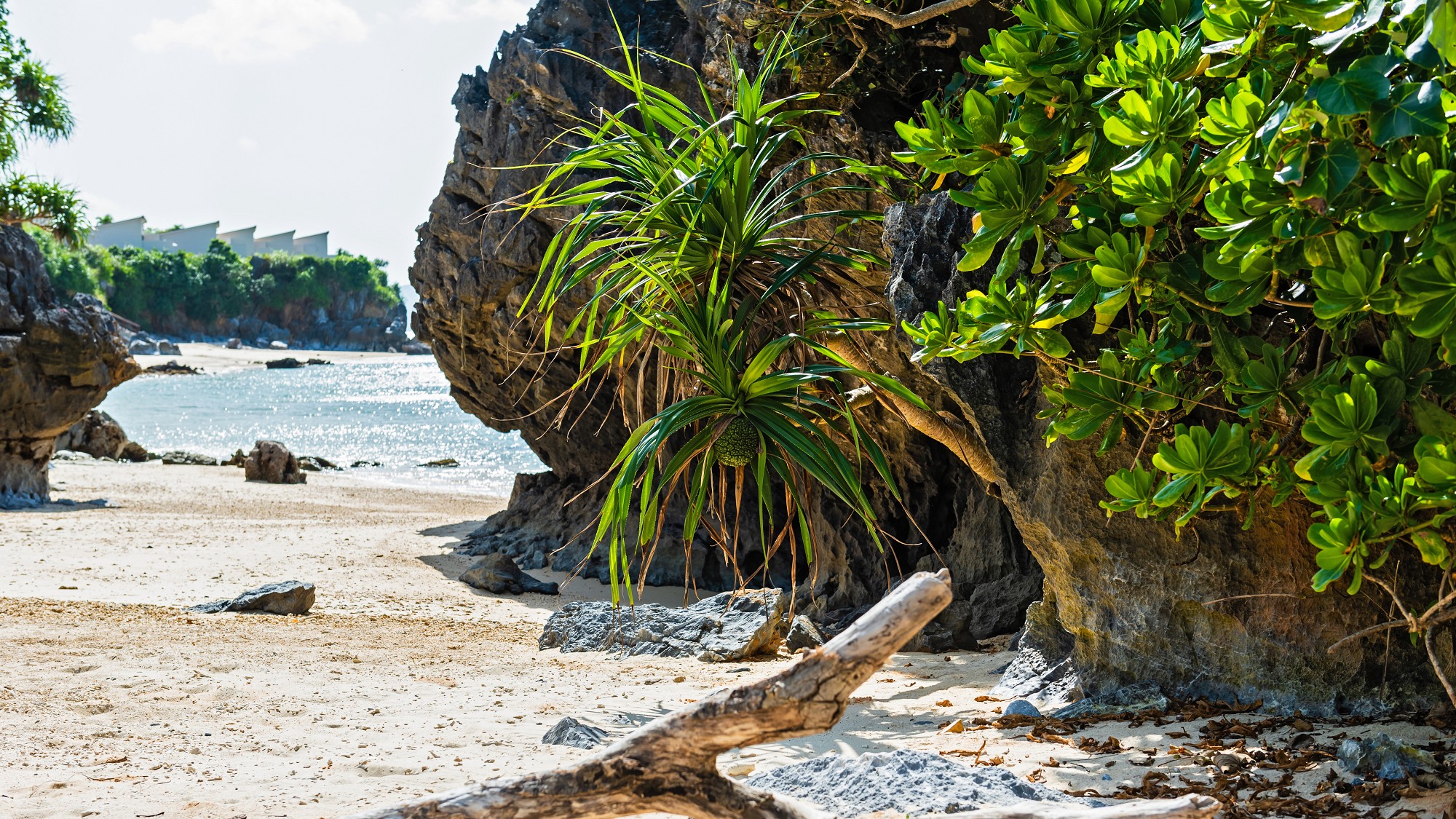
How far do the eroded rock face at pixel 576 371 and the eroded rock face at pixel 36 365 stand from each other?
14.8ft

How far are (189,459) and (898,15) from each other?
841 inches

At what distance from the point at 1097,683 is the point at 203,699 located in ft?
11.3

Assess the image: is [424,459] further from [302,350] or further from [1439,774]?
[302,350]

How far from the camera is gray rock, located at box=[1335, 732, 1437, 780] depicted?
2469mm

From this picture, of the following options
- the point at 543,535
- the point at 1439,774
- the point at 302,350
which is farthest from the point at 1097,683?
the point at 302,350

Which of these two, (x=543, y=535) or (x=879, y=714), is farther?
(x=543, y=535)

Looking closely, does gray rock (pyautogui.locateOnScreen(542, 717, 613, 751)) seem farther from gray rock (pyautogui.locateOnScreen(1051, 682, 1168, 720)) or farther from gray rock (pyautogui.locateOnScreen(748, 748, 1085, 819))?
gray rock (pyautogui.locateOnScreen(1051, 682, 1168, 720))

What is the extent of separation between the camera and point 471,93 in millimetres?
10352

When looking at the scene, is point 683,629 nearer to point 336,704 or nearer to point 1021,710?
point 336,704

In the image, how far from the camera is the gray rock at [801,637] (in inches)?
218

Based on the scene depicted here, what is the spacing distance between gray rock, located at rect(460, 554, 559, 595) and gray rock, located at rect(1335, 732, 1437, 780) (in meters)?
6.93

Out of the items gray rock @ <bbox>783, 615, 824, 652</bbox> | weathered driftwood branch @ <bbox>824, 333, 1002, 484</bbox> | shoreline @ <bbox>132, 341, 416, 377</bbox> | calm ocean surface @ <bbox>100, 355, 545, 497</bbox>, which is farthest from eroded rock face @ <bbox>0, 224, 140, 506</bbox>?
shoreline @ <bbox>132, 341, 416, 377</bbox>

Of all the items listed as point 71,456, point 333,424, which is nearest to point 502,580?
point 71,456

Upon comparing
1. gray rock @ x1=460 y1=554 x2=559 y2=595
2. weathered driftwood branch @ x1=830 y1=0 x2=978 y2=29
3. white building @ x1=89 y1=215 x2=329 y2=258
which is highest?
white building @ x1=89 y1=215 x2=329 y2=258
